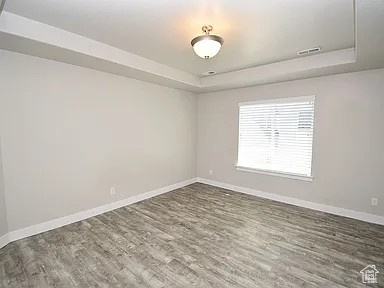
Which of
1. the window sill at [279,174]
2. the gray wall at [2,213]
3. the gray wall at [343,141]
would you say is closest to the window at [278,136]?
the window sill at [279,174]

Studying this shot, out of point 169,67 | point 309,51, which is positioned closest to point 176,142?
point 169,67

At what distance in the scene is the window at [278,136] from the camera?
385 cm

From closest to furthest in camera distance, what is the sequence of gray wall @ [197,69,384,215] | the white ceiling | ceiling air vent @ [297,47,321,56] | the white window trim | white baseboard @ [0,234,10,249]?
the white ceiling, white baseboard @ [0,234,10,249], ceiling air vent @ [297,47,321,56], gray wall @ [197,69,384,215], the white window trim

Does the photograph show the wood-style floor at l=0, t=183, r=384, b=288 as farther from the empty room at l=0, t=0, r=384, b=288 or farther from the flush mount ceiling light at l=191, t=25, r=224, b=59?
the flush mount ceiling light at l=191, t=25, r=224, b=59

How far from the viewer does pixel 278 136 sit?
4.18 metres

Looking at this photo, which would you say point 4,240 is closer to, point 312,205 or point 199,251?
point 199,251

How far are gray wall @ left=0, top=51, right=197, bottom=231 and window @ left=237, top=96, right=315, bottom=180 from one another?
5.87ft

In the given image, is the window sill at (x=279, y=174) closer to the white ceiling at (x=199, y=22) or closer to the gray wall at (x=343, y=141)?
the gray wall at (x=343, y=141)

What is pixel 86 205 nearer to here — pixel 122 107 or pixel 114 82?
pixel 122 107

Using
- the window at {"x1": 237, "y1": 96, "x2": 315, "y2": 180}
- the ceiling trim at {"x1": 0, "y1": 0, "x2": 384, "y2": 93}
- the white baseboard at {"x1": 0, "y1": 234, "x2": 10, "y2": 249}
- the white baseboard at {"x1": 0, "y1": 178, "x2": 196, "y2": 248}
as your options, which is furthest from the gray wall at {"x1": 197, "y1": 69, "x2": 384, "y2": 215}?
the white baseboard at {"x1": 0, "y1": 234, "x2": 10, "y2": 249}

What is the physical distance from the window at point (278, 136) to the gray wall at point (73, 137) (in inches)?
70.5

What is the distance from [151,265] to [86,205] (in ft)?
5.81

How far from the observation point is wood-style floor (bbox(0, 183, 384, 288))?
2010 mm

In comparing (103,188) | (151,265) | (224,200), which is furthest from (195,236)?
(103,188)
